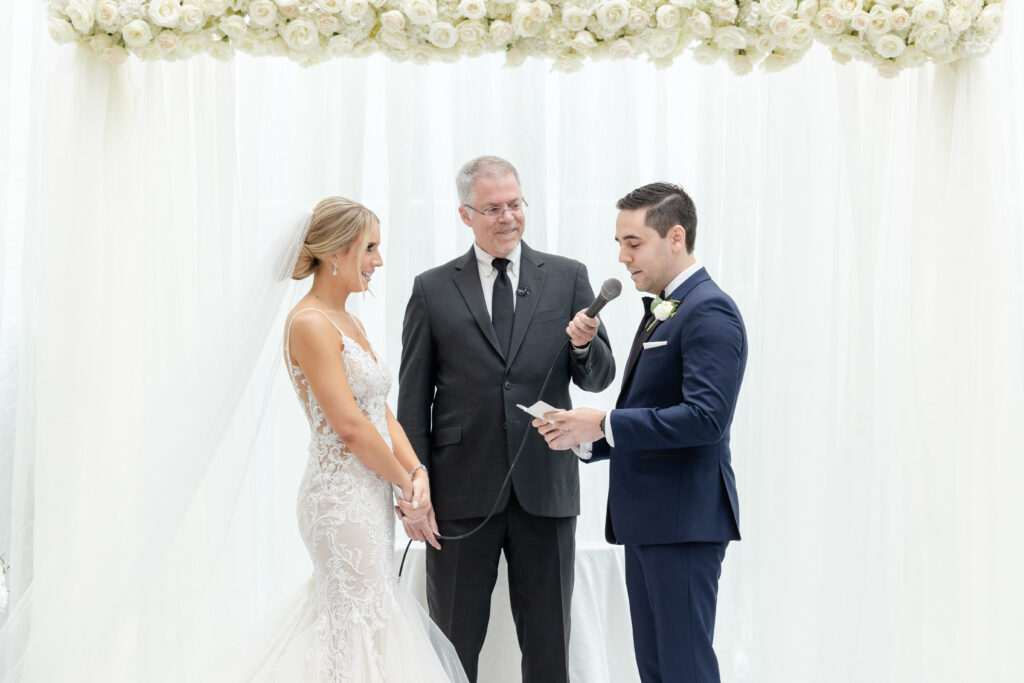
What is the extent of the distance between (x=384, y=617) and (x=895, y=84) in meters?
2.36

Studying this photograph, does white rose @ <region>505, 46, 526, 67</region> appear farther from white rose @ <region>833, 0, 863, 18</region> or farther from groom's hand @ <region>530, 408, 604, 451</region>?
groom's hand @ <region>530, 408, 604, 451</region>

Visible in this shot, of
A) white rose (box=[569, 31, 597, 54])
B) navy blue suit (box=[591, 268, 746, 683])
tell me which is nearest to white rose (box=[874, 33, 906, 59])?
white rose (box=[569, 31, 597, 54])

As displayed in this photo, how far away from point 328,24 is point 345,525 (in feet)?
5.08

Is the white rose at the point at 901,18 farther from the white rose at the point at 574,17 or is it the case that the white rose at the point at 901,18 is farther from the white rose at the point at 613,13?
the white rose at the point at 574,17

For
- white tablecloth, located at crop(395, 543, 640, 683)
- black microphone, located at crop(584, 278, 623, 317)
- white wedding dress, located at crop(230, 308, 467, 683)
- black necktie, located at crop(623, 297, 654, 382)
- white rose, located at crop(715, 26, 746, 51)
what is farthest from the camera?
white tablecloth, located at crop(395, 543, 640, 683)

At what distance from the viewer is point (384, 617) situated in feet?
8.47

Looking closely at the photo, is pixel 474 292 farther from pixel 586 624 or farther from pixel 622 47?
pixel 586 624

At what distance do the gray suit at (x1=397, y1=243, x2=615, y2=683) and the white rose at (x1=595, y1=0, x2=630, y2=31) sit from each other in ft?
2.80

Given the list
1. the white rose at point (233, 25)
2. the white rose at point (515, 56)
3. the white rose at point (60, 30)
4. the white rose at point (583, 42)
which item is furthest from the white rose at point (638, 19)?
the white rose at point (60, 30)

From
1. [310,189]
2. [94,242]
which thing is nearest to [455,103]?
[310,189]

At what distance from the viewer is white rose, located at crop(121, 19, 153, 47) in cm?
300

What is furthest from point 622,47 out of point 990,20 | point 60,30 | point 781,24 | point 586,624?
point 586,624

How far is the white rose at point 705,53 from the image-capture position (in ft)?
10.1

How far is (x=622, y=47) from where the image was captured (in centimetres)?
305
